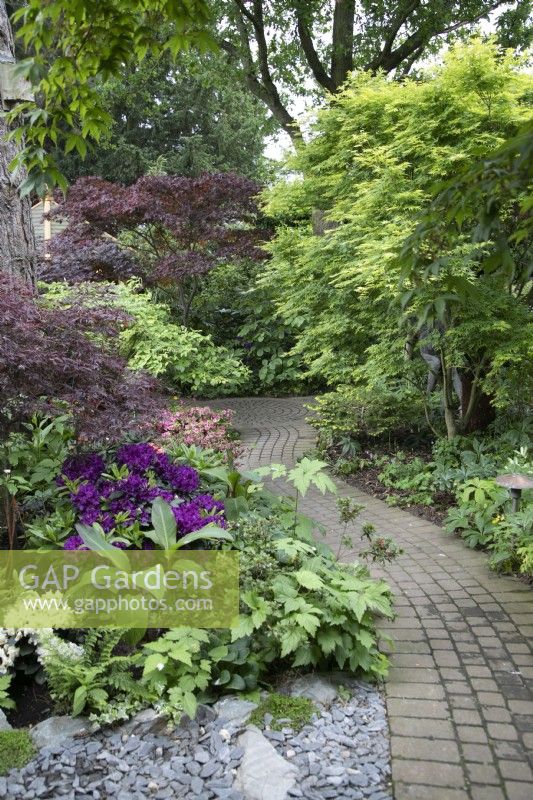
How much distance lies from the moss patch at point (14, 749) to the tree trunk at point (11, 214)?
110 inches

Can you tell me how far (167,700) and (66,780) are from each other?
0.44 m

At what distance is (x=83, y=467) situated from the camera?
341 centimetres

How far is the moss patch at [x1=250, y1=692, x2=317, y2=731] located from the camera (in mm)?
2186

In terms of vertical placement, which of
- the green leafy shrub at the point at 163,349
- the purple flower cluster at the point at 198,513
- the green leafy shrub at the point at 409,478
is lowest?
the green leafy shrub at the point at 409,478

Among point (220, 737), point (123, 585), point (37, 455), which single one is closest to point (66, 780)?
point (220, 737)

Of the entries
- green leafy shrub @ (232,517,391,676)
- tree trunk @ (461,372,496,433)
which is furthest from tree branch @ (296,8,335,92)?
green leafy shrub @ (232,517,391,676)

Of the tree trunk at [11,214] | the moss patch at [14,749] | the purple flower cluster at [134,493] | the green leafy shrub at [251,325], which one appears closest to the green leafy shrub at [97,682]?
the moss patch at [14,749]

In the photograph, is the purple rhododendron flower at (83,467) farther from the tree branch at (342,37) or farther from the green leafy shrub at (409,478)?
the tree branch at (342,37)

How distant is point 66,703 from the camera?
2.31 m

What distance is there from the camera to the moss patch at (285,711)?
7.17ft

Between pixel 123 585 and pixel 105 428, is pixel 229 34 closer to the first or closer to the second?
pixel 105 428

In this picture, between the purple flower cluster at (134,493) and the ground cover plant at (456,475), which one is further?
the ground cover plant at (456,475)

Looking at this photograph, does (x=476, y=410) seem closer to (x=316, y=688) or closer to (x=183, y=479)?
(x=183, y=479)

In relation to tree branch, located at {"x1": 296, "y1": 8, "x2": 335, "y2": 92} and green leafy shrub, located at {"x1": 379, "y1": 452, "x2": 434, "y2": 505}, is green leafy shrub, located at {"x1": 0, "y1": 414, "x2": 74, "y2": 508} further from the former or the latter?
tree branch, located at {"x1": 296, "y1": 8, "x2": 335, "y2": 92}
